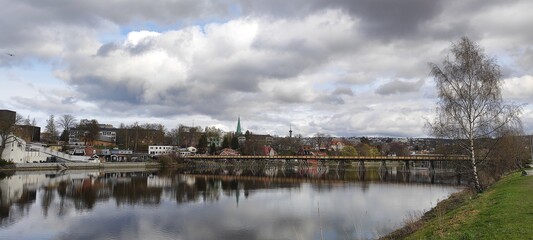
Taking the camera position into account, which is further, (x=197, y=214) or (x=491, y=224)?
(x=197, y=214)

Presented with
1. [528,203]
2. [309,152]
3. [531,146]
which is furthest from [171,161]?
[528,203]

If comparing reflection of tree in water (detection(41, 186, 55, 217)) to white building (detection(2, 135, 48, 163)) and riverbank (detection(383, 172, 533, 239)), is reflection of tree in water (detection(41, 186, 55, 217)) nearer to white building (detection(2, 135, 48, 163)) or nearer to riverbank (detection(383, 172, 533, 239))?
riverbank (detection(383, 172, 533, 239))

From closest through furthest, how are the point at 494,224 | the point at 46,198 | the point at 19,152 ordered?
the point at 494,224, the point at 46,198, the point at 19,152

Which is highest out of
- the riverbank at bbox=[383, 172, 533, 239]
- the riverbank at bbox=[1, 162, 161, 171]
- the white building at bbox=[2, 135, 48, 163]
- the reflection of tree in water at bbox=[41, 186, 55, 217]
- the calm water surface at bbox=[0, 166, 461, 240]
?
the white building at bbox=[2, 135, 48, 163]

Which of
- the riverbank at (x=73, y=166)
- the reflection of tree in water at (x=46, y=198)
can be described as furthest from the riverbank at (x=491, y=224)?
the riverbank at (x=73, y=166)

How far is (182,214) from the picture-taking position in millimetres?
28984

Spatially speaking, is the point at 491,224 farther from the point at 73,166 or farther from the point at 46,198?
the point at 73,166

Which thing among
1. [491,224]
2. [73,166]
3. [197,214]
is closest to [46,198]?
[197,214]

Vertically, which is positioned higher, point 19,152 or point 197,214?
point 19,152

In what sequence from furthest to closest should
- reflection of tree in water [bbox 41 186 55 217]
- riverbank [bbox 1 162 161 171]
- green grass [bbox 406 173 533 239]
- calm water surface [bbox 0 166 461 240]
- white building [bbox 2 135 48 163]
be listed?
white building [bbox 2 135 48 163] < riverbank [bbox 1 162 161 171] < reflection of tree in water [bbox 41 186 55 217] < calm water surface [bbox 0 166 461 240] < green grass [bbox 406 173 533 239]

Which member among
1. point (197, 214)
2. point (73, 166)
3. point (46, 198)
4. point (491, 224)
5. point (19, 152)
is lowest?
point (197, 214)

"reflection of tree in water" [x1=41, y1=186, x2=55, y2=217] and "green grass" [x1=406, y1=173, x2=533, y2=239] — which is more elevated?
"green grass" [x1=406, y1=173, x2=533, y2=239]

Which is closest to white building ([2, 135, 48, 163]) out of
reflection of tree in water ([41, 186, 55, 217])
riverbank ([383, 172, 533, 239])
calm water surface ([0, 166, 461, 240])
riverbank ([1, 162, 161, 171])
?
riverbank ([1, 162, 161, 171])

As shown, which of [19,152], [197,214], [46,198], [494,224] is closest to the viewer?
[494,224]
